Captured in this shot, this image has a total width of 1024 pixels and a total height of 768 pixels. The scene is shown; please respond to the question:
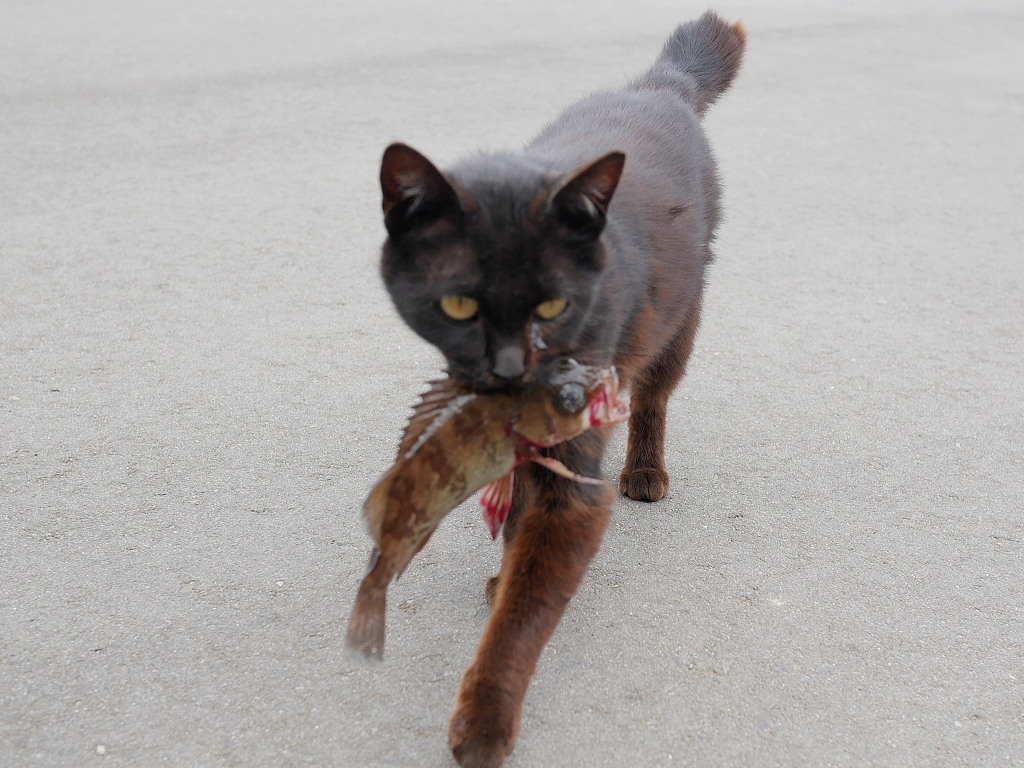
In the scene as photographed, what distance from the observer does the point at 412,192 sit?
1836mm

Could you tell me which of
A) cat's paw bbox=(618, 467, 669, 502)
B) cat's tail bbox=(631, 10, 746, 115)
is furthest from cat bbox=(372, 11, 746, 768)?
cat's tail bbox=(631, 10, 746, 115)

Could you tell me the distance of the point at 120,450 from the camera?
9.50 feet

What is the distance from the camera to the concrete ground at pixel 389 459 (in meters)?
2.02

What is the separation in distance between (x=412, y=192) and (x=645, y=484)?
1.30m

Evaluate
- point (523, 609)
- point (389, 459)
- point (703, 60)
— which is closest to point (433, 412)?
point (523, 609)

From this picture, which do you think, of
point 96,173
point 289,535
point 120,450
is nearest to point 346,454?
point 289,535

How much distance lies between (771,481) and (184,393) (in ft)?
6.09

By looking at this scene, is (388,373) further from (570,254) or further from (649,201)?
(570,254)

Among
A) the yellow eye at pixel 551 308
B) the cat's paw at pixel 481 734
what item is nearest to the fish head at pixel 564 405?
the yellow eye at pixel 551 308

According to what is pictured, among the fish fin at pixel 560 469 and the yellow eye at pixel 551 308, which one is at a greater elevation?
the yellow eye at pixel 551 308

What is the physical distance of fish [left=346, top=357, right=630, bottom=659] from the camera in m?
1.70

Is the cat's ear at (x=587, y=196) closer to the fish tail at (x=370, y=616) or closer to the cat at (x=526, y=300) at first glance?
the cat at (x=526, y=300)

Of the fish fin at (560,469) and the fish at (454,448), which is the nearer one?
the fish at (454,448)

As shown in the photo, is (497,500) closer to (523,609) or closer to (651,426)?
(523,609)
